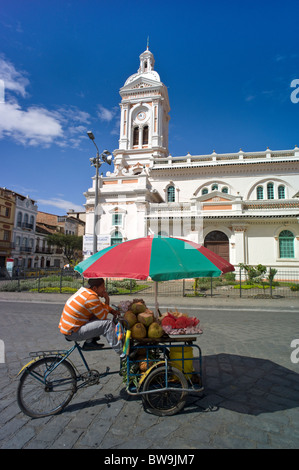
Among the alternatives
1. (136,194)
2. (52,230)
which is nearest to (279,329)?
(136,194)

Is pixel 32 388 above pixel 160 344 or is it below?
below

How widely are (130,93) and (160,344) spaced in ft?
134

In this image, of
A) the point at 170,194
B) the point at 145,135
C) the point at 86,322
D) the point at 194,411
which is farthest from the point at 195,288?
the point at 145,135

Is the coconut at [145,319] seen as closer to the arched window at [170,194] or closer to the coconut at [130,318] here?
the coconut at [130,318]

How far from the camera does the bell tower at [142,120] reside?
35.3 metres

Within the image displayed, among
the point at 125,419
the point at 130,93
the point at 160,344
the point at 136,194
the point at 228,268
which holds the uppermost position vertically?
the point at 130,93

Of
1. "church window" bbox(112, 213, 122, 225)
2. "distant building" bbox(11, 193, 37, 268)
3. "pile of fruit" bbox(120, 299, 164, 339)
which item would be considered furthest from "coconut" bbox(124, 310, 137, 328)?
"distant building" bbox(11, 193, 37, 268)

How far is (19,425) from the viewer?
9.53 ft

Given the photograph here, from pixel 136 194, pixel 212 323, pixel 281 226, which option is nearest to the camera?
pixel 212 323

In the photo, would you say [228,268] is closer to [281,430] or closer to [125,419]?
[281,430]

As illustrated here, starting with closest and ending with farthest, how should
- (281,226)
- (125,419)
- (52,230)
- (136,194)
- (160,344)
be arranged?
1. (125,419)
2. (160,344)
3. (281,226)
4. (136,194)
5. (52,230)

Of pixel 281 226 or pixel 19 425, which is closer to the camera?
pixel 19 425

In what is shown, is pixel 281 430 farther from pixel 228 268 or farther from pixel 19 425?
pixel 19 425

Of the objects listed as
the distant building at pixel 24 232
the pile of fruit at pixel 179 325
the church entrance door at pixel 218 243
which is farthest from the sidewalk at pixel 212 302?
the distant building at pixel 24 232
